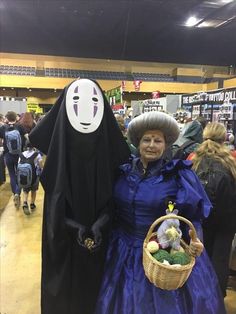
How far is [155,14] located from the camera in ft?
16.0

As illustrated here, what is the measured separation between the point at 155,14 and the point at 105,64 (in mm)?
12966

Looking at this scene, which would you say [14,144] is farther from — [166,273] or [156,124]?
[166,273]

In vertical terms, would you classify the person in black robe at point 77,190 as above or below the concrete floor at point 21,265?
above

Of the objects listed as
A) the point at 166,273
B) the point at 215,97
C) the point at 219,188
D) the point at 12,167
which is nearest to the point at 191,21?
the point at 215,97

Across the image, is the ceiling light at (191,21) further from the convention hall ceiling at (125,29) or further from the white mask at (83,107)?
the white mask at (83,107)

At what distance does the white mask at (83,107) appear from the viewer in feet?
4.45

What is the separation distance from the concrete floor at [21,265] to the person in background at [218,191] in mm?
490

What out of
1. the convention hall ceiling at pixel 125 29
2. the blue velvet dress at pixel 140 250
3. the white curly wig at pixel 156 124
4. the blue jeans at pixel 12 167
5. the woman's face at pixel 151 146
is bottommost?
the blue jeans at pixel 12 167

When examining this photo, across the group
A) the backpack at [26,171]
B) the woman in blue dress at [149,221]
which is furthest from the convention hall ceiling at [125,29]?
the woman in blue dress at [149,221]

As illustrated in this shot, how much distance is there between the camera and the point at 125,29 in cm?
521

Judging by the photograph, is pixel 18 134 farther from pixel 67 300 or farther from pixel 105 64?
pixel 105 64

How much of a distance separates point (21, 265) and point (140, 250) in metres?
2.06

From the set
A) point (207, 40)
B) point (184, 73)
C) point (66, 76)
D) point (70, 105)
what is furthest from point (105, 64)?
point (70, 105)

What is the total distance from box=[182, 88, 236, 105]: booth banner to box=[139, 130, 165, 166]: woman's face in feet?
13.8
